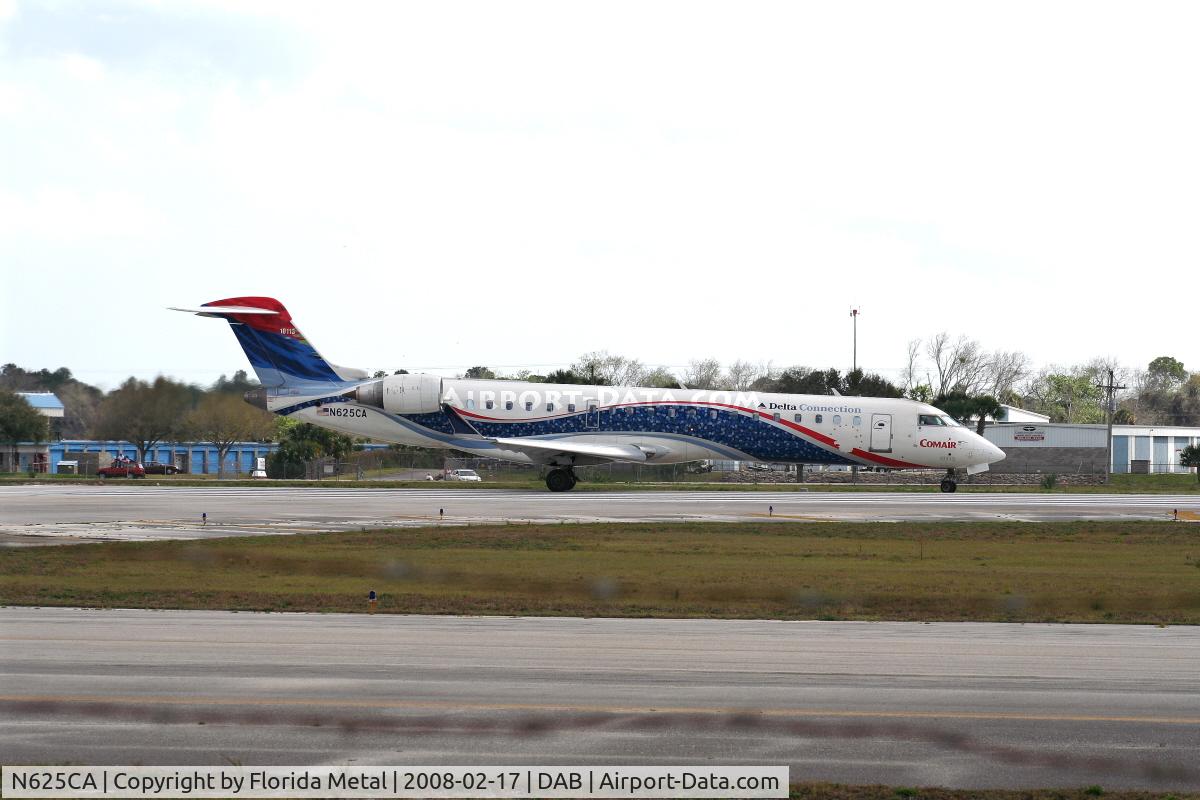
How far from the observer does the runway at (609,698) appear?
888 centimetres

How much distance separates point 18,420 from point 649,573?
45.3 metres

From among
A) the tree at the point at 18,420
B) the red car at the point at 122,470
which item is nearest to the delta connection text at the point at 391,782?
the tree at the point at 18,420

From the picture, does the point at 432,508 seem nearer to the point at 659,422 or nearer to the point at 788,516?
the point at 788,516

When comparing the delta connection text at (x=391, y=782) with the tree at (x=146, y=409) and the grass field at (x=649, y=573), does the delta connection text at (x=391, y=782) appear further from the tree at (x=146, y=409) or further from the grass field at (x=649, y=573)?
the tree at (x=146, y=409)

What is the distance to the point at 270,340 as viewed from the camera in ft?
144

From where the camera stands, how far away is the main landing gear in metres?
43.0

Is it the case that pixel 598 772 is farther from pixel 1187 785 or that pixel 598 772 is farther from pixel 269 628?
pixel 269 628

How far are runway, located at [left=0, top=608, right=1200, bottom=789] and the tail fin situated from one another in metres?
29.7

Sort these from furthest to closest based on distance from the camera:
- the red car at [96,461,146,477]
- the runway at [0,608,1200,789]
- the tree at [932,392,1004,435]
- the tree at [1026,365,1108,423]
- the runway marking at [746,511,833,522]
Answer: the tree at [1026,365,1108,423] → the tree at [932,392,1004,435] → the red car at [96,461,146,477] → the runway marking at [746,511,833,522] → the runway at [0,608,1200,789]

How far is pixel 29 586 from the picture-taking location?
60.3 ft

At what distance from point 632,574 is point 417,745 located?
11.8 metres

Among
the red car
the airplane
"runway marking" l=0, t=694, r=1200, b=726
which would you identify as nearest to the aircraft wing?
the airplane

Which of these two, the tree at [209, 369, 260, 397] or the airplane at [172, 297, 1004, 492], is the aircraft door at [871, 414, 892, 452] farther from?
the tree at [209, 369, 260, 397]

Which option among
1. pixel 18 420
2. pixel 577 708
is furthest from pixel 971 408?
pixel 577 708
